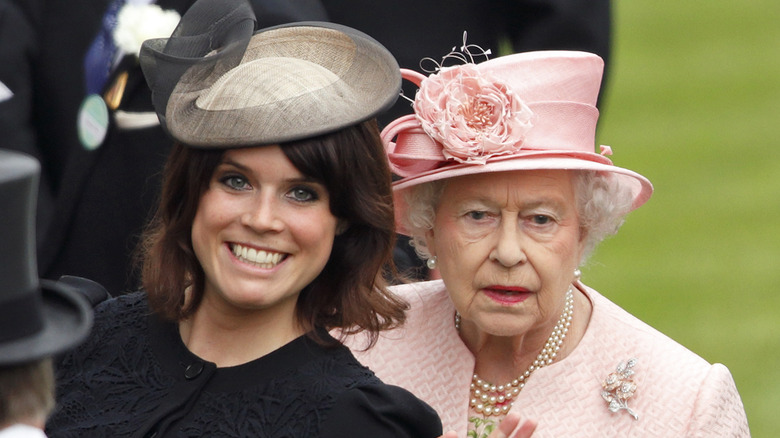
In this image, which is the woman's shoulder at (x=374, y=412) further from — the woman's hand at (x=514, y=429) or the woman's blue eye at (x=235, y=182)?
the woman's blue eye at (x=235, y=182)

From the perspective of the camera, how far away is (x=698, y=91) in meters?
10.2

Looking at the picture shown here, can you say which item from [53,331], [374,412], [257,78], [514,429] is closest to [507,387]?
[514,429]

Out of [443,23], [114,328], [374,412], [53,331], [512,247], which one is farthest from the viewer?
[443,23]

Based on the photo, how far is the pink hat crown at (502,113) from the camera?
400cm

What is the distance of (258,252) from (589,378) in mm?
1151

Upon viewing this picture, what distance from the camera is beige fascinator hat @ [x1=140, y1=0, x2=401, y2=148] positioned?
336 cm

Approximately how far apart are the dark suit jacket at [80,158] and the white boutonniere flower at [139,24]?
1.6 inches

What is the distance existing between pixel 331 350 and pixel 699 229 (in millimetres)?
5868

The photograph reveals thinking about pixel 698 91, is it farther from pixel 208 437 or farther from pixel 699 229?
pixel 208 437

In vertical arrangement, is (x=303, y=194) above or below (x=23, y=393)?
below

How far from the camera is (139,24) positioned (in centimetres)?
477

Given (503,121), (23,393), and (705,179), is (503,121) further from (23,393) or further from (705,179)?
(705,179)

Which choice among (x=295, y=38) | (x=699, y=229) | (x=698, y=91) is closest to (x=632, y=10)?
(x=698, y=91)

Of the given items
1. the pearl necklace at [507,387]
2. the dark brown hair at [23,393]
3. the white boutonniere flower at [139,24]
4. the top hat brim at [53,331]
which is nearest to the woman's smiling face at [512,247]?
the pearl necklace at [507,387]
